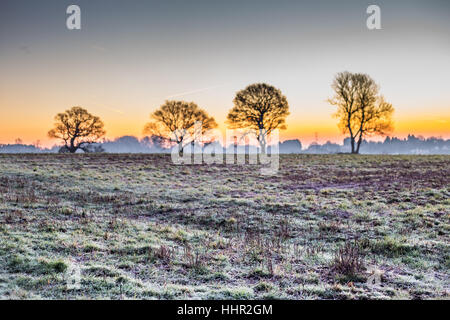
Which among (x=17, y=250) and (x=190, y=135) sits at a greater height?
(x=190, y=135)

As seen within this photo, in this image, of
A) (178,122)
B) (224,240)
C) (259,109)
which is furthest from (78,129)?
(224,240)

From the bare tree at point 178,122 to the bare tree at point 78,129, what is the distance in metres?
13.5

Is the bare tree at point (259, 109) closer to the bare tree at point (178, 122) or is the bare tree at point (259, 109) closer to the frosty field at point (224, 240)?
the bare tree at point (178, 122)

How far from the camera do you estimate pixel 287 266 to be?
812 centimetres

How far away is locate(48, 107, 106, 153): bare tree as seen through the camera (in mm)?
57406

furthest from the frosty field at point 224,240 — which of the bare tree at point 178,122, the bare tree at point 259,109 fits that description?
the bare tree at point 178,122

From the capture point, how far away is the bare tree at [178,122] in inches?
2191

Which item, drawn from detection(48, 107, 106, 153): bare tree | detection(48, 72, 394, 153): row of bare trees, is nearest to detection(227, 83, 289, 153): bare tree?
detection(48, 72, 394, 153): row of bare trees

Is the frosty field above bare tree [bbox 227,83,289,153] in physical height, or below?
below

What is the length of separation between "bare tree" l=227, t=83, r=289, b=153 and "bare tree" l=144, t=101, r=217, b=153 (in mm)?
7918

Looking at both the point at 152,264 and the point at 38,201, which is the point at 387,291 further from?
the point at 38,201

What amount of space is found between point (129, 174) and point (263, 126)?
29537mm

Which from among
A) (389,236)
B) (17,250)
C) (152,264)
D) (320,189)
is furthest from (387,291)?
(320,189)

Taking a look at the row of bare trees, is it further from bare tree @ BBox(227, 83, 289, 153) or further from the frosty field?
the frosty field
